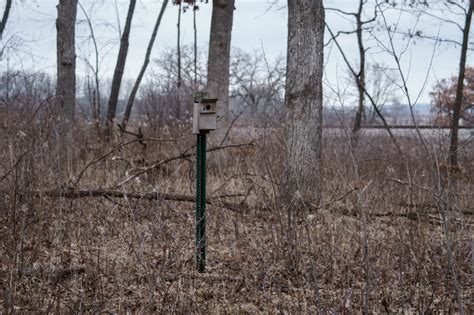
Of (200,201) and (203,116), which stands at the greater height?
(203,116)

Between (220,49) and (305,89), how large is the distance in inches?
131

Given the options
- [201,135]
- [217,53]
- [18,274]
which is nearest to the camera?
[18,274]

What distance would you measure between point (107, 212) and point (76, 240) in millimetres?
740

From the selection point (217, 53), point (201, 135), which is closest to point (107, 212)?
point (201, 135)

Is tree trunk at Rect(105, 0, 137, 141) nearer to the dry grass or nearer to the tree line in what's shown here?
the tree line

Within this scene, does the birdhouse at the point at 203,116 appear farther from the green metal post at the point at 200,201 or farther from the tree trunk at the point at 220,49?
the tree trunk at the point at 220,49

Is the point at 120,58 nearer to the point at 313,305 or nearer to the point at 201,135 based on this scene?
the point at 201,135

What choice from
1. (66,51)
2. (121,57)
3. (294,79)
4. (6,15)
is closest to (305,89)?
(294,79)

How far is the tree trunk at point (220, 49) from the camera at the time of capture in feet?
29.0

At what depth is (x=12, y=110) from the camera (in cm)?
731

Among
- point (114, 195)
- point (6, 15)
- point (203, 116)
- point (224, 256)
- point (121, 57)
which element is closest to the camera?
point (203, 116)

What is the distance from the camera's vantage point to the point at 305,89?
5.99 m

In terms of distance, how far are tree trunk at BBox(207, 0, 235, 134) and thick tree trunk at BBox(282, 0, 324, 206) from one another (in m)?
2.93

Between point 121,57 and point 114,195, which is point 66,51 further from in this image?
point 121,57
